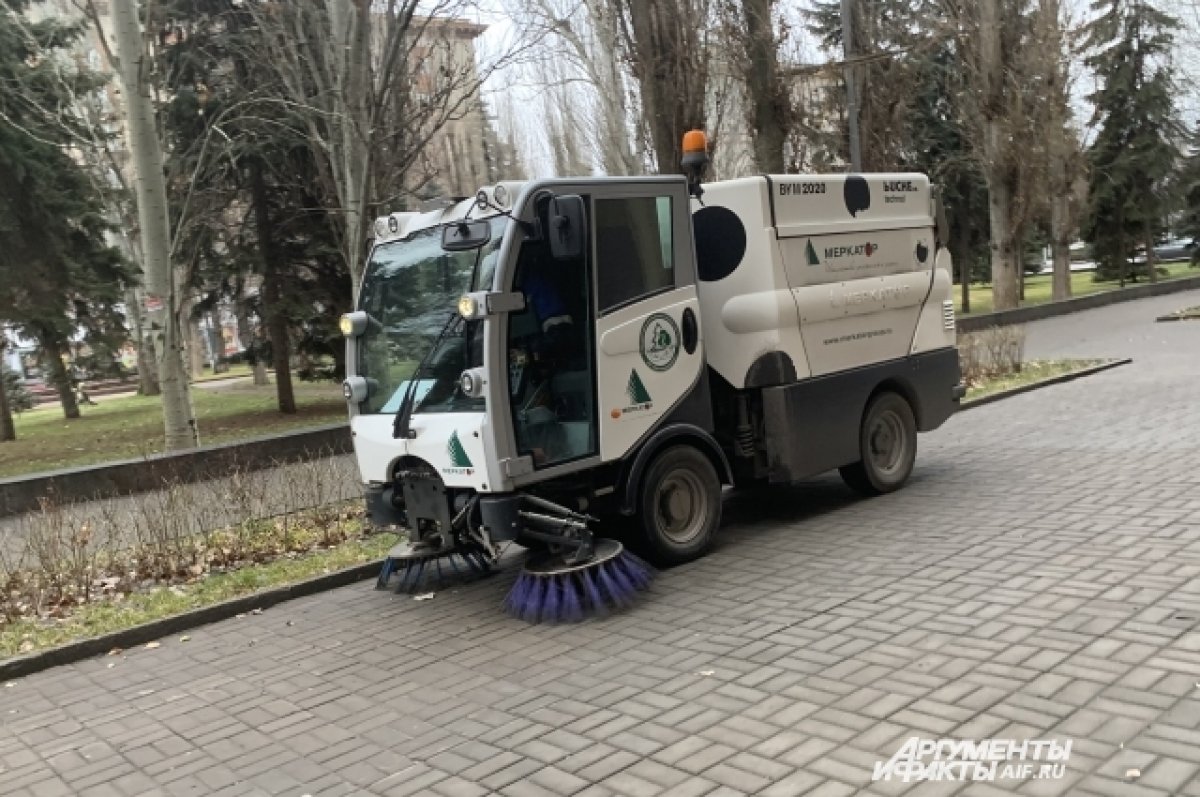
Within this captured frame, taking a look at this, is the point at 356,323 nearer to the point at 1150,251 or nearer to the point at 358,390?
the point at 358,390

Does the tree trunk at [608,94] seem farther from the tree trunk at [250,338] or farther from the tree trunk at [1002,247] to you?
the tree trunk at [1002,247]

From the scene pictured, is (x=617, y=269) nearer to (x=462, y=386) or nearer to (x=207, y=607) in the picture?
(x=462, y=386)

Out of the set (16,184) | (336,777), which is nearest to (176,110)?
(16,184)

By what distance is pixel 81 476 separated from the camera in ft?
34.3

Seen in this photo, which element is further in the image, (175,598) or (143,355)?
(143,355)

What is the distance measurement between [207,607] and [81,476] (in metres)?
4.95

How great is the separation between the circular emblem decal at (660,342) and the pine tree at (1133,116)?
36082 millimetres

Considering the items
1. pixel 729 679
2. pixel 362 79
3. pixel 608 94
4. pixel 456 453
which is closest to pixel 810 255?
pixel 456 453

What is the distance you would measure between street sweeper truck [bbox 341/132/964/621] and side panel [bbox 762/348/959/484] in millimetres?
22

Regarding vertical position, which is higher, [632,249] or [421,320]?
[632,249]

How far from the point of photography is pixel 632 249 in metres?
6.39

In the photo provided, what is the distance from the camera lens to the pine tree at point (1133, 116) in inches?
1446

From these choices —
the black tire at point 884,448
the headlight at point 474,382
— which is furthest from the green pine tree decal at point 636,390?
the black tire at point 884,448

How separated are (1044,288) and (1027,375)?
3762cm
